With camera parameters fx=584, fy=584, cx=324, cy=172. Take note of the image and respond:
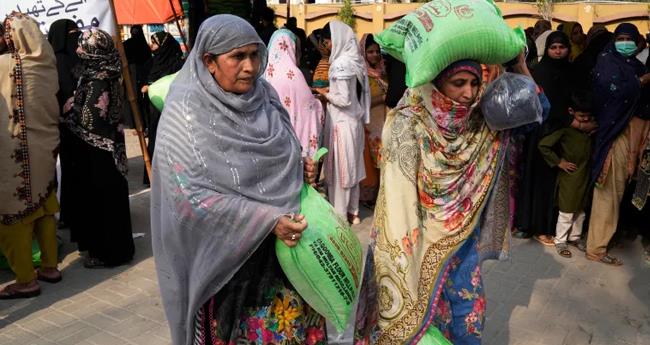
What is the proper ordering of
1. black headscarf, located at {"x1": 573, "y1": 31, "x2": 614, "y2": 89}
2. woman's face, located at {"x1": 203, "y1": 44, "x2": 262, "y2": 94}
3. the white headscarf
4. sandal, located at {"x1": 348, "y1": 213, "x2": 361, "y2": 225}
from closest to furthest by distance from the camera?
woman's face, located at {"x1": 203, "y1": 44, "x2": 262, "y2": 94}, black headscarf, located at {"x1": 573, "y1": 31, "x2": 614, "y2": 89}, the white headscarf, sandal, located at {"x1": 348, "y1": 213, "x2": 361, "y2": 225}

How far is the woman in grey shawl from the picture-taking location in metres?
1.97

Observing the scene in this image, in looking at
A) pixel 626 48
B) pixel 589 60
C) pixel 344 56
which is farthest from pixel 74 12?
pixel 589 60

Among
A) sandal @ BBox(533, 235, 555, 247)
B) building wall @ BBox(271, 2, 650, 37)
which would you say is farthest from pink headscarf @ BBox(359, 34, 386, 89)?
building wall @ BBox(271, 2, 650, 37)

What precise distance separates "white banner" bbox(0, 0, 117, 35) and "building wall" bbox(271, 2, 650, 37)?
1260cm

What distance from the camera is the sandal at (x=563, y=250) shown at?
5.02m

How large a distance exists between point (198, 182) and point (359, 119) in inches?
153

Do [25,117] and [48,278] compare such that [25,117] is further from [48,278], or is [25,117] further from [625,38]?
[625,38]

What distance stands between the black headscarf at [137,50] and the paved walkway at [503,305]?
4.65 meters

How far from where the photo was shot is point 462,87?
2385 mm

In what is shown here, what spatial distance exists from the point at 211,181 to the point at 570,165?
12.8 feet

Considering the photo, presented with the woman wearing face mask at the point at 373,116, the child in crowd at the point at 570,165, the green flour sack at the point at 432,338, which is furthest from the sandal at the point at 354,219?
the green flour sack at the point at 432,338

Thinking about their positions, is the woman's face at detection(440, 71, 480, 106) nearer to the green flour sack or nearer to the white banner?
the green flour sack

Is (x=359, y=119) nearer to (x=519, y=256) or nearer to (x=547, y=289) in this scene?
(x=519, y=256)

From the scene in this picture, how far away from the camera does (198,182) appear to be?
1949 millimetres
